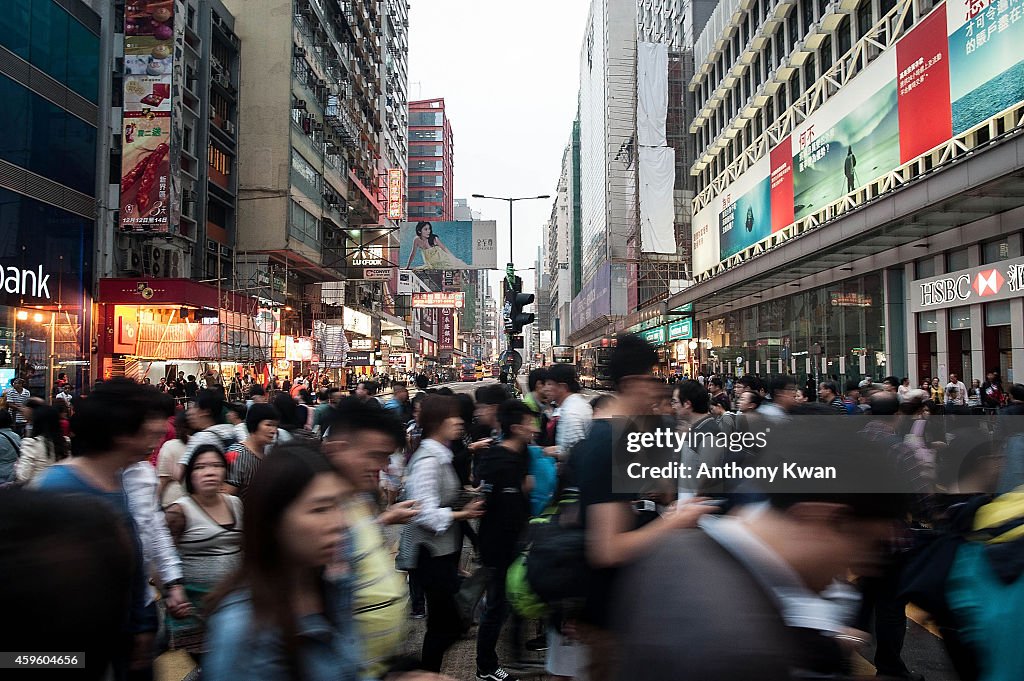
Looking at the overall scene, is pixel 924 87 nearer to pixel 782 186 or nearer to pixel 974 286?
pixel 974 286

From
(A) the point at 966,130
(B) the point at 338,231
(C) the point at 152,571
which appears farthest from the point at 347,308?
(C) the point at 152,571

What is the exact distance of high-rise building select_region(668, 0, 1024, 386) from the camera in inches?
730

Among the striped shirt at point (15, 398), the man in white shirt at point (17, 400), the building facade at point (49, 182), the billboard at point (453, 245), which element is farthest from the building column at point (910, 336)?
the building facade at point (49, 182)

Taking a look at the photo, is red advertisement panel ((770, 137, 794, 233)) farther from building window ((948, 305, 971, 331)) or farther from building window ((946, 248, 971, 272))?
building window ((948, 305, 971, 331))

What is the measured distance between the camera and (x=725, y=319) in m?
45.3

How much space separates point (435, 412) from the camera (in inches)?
200

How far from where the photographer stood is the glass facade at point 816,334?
87.5 ft

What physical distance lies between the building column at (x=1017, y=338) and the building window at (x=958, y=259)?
2.81m

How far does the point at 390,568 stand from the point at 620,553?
35.2 inches

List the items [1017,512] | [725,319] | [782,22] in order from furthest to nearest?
[725,319] < [782,22] < [1017,512]

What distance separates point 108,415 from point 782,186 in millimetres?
33528

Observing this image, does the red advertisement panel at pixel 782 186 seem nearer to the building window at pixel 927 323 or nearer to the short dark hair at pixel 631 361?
the building window at pixel 927 323

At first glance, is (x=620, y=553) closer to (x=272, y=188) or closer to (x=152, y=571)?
(x=152, y=571)

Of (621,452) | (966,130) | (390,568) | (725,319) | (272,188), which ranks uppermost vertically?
(272,188)
